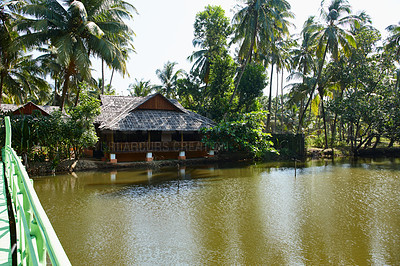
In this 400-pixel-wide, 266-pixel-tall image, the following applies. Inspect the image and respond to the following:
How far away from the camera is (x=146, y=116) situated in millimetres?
17625

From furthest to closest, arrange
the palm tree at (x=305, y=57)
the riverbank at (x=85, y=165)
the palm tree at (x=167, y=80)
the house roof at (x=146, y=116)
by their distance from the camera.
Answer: the palm tree at (x=167, y=80) → the palm tree at (x=305, y=57) → the house roof at (x=146, y=116) → the riverbank at (x=85, y=165)

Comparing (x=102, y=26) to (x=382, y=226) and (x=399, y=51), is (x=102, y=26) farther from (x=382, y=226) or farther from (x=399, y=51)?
(x=399, y=51)

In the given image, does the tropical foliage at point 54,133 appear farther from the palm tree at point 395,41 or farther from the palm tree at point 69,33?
the palm tree at point 395,41

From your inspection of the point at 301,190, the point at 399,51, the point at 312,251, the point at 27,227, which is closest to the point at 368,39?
the point at 399,51

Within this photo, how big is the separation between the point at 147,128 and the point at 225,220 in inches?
390

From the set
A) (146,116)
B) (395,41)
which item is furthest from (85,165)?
(395,41)

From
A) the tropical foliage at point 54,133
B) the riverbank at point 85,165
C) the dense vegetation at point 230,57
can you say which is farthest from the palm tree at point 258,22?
the tropical foliage at point 54,133

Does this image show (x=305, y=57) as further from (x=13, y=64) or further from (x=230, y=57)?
(x=13, y=64)

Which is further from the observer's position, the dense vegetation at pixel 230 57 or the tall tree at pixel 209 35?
the tall tree at pixel 209 35

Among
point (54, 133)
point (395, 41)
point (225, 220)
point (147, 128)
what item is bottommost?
point (225, 220)

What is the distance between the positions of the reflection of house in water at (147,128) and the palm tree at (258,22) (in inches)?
206

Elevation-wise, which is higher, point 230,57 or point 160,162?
point 230,57

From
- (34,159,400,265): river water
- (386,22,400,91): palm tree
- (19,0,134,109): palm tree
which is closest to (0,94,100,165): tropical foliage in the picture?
(34,159,400,265): river water

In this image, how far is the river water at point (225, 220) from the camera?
5453 mm
